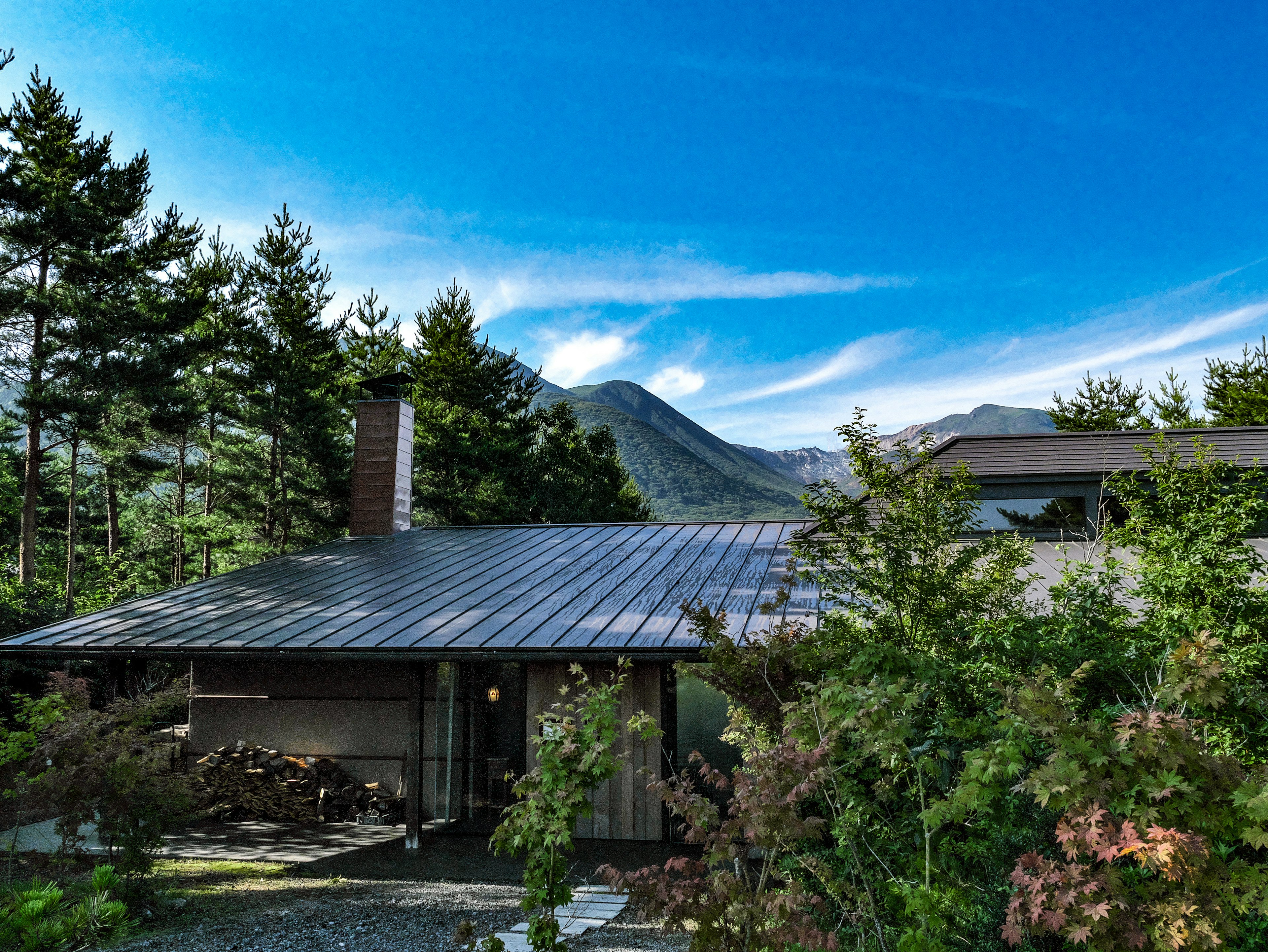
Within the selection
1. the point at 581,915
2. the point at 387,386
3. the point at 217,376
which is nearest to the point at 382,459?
the point at 387,386

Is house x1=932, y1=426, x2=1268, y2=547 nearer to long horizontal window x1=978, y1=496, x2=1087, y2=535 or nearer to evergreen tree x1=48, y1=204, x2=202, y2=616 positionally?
long horizontal window x1=978, y1=496, x2=1087, y2=535

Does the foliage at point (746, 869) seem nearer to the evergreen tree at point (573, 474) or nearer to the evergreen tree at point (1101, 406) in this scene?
the evergreen tree at point (573, 474)

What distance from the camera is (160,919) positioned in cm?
582

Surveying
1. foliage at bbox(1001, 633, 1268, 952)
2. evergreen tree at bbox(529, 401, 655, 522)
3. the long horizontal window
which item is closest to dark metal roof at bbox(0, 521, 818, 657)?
the long horizontal window

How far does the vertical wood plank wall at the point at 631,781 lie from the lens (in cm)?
805

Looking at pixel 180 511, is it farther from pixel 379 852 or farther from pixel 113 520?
pixel 379 852

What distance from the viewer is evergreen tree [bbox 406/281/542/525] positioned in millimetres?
26484

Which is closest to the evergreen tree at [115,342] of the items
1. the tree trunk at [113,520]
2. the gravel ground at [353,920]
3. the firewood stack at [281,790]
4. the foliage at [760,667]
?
the tree trunk at [113,520]

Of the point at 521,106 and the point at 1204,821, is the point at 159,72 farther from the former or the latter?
the point at 1204,821

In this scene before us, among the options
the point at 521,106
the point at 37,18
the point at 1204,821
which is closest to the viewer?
the point at 1204,821

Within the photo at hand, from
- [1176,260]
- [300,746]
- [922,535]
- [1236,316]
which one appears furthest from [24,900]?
[1236,316]

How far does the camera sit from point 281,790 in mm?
9453

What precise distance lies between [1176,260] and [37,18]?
2889 cm

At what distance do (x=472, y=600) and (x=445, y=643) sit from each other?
4.57 ft
